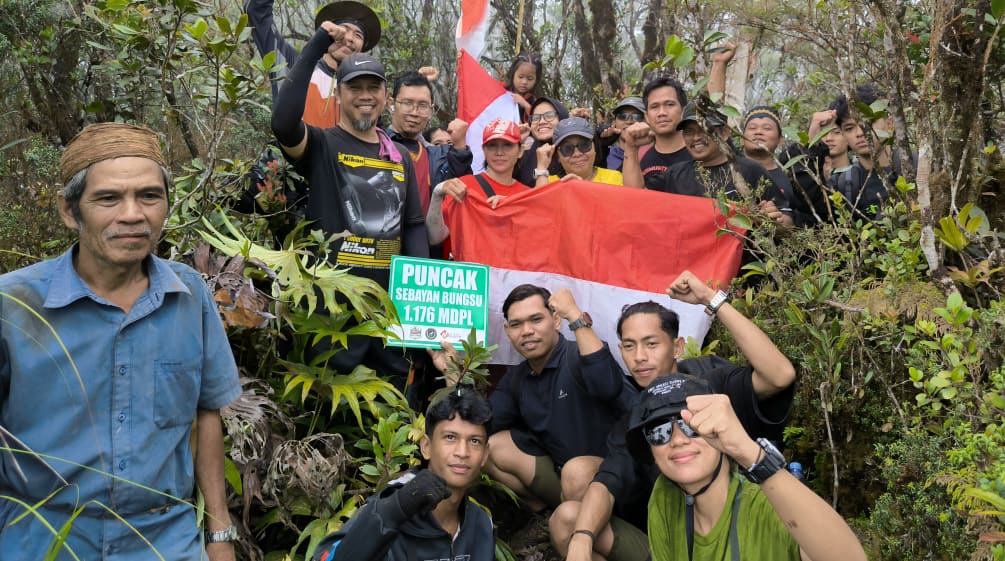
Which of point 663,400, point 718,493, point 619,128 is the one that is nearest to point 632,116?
point 619,128

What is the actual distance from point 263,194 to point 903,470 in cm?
403

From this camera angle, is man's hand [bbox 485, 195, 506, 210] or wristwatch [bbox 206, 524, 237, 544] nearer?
wristwatch [bbox 206, 524, 237, 544]

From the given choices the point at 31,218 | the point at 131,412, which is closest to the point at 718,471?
the point at 131,412

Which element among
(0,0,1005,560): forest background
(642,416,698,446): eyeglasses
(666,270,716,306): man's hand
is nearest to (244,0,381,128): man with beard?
(0,0,1005,560): forest background

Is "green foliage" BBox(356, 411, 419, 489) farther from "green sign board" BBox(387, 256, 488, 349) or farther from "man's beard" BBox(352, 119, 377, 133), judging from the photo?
"man's beard" BBox(352, 119, 377, 133)

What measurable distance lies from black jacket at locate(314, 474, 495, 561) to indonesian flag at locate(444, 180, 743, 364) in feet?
6.87

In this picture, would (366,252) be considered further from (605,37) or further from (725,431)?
(605,37)

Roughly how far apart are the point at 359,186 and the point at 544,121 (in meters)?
2.73

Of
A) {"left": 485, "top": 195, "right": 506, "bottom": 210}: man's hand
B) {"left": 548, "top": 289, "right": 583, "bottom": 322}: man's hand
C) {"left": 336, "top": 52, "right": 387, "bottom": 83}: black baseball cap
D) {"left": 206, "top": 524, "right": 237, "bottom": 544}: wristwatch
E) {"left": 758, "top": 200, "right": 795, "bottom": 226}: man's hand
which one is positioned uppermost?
{"left": 336, "top": 52, "right": 387, "bottom": 83}: black baseball cap

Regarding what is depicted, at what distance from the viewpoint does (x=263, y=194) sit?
222 inches

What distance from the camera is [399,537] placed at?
4066 millimetres

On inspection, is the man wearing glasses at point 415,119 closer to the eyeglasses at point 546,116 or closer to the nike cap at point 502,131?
the nike cap at point 502,131

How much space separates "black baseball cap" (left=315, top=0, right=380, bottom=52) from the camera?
20.0 ft

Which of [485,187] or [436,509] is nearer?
[436,509]
